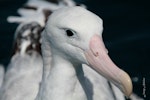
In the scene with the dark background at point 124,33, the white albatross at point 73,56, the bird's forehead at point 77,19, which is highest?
the bird's forehead at point 77,19

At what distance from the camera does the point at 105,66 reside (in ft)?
13.0

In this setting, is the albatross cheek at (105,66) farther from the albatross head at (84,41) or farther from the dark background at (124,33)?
the dark background at (124,33)

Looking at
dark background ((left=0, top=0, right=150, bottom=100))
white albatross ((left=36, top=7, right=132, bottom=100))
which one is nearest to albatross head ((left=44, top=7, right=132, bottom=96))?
white albatross ((left=36, top=7, right=132, bottom=100))

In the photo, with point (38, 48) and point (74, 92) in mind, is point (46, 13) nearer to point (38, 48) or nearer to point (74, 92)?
point (38, 48)

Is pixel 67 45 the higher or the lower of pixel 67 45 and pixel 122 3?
the higher

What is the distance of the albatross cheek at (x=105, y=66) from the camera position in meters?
3.89

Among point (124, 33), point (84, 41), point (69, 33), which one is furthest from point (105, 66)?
point (124, 33)

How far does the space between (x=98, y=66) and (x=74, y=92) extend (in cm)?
47

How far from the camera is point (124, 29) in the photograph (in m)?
7.48

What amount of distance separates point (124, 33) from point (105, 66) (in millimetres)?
3473

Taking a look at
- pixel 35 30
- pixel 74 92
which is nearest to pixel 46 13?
pixel 35 30

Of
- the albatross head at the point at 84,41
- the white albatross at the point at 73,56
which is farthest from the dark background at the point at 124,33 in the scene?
the albatross head at the point at 84,41

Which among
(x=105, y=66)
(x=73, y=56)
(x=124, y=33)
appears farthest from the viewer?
(x=124, y=33)

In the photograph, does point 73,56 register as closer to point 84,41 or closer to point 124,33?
point 84,41
